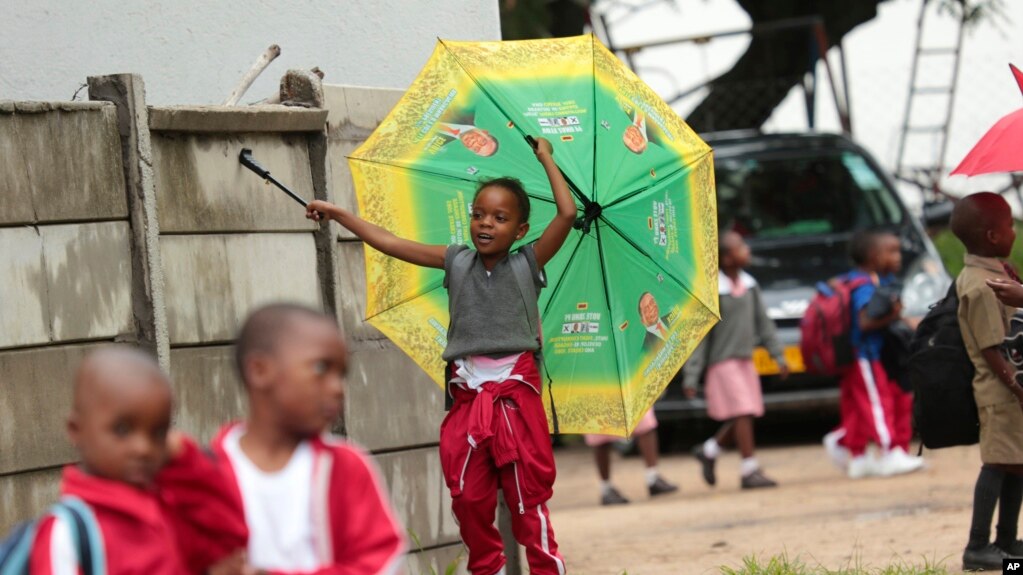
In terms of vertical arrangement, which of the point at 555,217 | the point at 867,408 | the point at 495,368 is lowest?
the point at 867,408

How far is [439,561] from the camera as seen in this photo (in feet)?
19.3

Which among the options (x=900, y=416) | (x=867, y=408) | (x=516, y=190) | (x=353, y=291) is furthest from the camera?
(x=900, y=416)

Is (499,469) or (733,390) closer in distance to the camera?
(499,469)

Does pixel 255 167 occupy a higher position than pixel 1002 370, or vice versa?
pixel 255 167

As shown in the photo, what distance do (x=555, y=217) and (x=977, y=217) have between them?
6.20 feet

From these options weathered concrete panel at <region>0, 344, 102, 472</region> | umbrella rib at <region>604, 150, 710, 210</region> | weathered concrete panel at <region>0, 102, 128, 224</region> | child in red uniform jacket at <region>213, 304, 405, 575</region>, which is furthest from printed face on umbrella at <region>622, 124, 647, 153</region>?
child in red uniform jacket at <region>213, 304, 405, 575</region>

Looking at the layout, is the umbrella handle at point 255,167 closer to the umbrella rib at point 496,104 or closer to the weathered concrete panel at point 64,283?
the weathered concrete panel at point 64,283

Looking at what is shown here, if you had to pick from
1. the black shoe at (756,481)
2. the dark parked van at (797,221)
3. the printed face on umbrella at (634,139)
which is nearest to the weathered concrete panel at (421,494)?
the printed face on umbrella at (634,139)

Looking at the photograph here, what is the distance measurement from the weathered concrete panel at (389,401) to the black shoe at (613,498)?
3.87 m

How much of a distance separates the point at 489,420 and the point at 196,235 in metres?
1.12

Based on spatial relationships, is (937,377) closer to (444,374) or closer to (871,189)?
(444,374)

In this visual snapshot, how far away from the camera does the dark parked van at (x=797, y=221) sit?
1109 cm

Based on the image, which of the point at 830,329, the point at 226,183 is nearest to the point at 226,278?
the point at 226,183

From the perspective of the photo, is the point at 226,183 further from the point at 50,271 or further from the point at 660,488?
the point at 660,488
